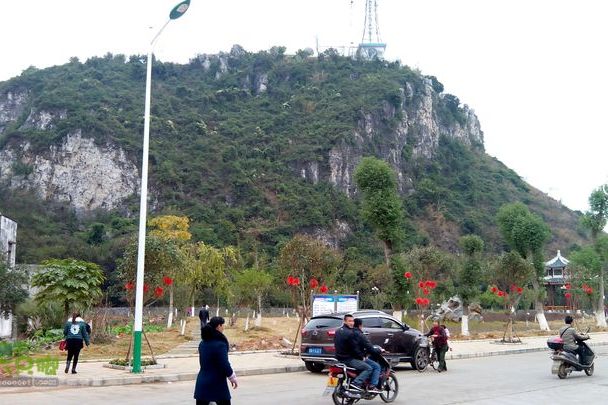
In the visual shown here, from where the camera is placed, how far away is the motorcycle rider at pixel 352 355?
10.2 m

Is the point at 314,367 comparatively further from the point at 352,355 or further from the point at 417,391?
the point at 352,355

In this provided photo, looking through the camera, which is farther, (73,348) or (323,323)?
(323,323)

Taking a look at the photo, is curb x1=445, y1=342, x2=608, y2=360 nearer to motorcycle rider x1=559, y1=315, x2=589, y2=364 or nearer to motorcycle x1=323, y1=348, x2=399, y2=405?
motorcycle rider x1=559, y1=315, x2=589, y2=364

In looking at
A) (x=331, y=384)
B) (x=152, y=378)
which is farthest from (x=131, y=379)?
(x=331, y=384)

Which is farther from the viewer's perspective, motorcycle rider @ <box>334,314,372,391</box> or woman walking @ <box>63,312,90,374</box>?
woman walking @ <box>63,312,90,374</box>

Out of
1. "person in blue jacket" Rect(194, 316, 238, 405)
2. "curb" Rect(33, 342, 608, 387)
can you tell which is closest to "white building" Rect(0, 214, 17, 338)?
"curb" Rect(33, 342, 608, 387)

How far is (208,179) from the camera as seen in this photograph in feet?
337

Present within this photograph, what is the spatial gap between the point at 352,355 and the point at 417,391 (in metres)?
2.76

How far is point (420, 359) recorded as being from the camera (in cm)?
1666

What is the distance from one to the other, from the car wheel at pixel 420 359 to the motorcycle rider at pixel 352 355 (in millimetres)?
6698

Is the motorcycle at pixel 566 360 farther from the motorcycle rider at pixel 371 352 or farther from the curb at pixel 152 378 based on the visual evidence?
the curb at pixel 152 378

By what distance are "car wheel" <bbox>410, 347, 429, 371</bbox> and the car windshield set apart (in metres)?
2.67

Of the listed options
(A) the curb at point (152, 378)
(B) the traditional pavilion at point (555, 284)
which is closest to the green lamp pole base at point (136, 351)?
(A) the curb at point (152, 378)

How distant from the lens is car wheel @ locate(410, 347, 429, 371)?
16.5 metres
